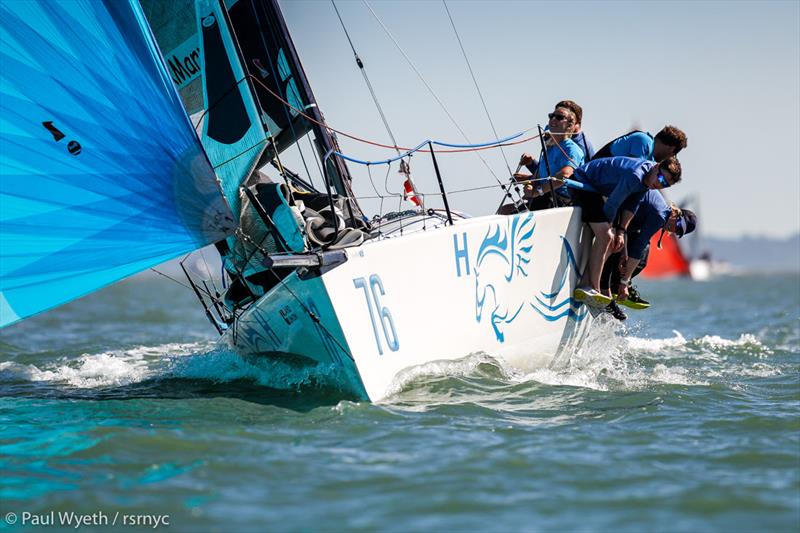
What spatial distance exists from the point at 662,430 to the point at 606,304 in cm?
234

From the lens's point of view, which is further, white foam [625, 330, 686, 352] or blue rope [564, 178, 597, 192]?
white foam [625, 330, 686, 352]

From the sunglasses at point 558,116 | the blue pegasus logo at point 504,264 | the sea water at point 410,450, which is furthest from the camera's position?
the sunglasses at point 558,116

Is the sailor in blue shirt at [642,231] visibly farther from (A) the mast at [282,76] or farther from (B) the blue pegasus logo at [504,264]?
(A) the mast at [282,76]

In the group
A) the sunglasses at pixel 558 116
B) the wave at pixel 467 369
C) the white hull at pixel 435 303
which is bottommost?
the wave at pixel 467 369

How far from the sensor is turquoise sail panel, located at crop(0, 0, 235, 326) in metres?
4.79

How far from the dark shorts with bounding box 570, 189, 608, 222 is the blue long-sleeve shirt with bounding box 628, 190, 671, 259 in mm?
331

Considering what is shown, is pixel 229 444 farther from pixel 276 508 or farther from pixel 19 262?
pixel 19 262

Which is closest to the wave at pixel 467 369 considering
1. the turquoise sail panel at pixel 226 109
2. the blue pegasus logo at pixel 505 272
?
the blue pegasus logo at pixel 505 272

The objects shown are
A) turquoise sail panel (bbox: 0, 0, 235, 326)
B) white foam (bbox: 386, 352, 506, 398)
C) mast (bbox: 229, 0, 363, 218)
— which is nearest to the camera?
turquoise sail panel (bbox: 0, 0, 235, 326)

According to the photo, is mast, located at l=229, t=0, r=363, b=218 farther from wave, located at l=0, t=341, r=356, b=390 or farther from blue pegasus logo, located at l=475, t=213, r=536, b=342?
wave, located at l=0, t=341, r=356, b=390

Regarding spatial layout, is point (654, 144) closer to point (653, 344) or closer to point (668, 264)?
point (653, 344)

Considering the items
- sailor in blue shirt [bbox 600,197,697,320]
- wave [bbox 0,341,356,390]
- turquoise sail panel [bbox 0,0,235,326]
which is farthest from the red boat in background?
turquoise sail panel [bbox 0,0,235,326]

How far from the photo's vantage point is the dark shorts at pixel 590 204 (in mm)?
6422

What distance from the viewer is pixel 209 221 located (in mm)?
5242
